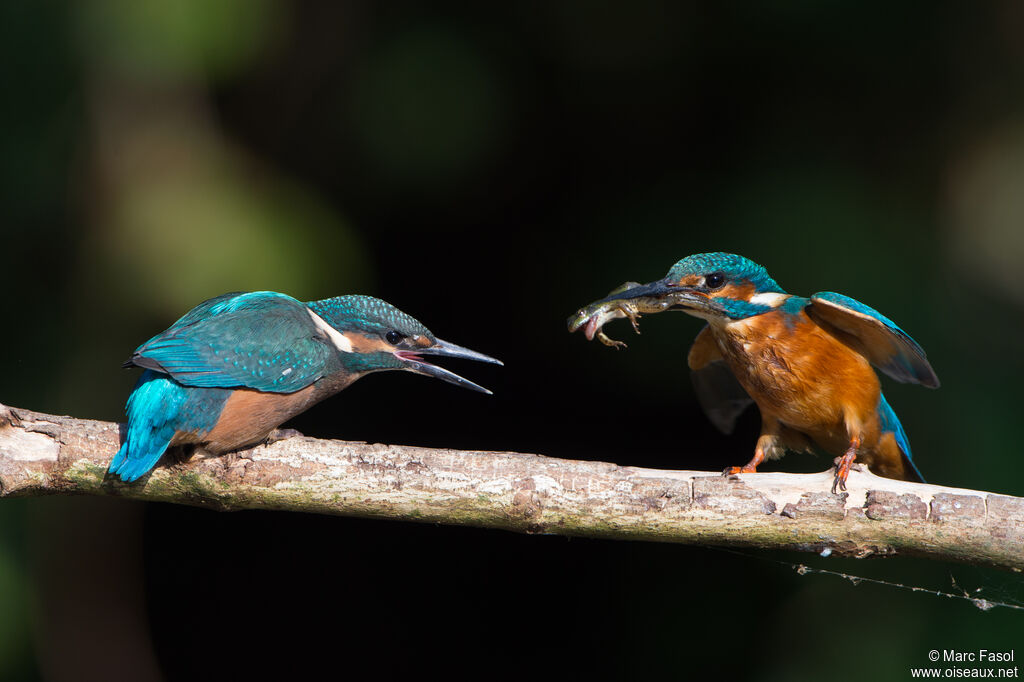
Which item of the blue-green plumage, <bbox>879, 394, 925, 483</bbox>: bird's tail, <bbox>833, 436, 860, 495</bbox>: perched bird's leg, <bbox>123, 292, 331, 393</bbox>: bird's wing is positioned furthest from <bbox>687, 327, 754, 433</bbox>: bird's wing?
the blue-green plumage

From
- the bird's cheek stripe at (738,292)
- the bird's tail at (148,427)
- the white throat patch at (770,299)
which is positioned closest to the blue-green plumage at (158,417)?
the bird's tail at (148,427)

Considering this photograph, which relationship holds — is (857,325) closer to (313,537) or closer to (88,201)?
(313,537)

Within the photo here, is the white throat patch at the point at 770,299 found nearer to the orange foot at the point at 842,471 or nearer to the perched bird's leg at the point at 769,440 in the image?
the perched bird's leg at the point at 769,440

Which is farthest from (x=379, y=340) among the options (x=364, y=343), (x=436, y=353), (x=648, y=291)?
(x=648, y=291)

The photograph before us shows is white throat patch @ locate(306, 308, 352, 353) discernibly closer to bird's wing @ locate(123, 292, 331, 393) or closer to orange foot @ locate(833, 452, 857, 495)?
bird's wing @ locate(123, 292, 331, 393)

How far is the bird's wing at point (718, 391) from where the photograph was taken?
2.73 metres

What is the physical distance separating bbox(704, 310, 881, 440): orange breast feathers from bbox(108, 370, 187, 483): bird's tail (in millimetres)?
1437

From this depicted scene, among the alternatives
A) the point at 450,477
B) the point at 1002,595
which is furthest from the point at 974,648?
the point at 450,477

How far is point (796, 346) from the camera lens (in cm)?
233

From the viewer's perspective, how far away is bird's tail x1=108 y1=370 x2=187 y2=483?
181 centimetres

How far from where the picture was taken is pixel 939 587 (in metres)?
2.70

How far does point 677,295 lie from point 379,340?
0.80 metres

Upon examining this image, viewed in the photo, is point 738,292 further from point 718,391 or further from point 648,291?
point 718,391

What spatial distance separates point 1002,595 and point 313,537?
7.65 ft
